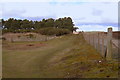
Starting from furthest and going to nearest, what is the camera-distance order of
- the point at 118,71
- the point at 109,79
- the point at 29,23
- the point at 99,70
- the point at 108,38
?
the point at 29,23 → the point at 108,38 → the point at 99,70 → the point at 118,71 → the point at 109,79

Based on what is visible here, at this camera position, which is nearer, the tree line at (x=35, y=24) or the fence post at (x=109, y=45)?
the fence post at (x=109, y=45)

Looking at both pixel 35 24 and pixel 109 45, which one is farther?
pixel 35 24

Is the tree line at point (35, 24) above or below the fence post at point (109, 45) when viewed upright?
above

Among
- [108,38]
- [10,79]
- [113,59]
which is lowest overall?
[10,79]

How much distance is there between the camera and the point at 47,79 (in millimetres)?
9664

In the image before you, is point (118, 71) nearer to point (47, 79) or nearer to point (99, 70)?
point (99, 70)

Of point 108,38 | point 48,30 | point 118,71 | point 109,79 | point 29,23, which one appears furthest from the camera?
point 29,23

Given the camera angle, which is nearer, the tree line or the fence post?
the fence post

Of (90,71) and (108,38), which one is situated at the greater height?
(108,38)

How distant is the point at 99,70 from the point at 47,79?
2014mm

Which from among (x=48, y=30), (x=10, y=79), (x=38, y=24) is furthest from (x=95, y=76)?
(x=38, y=24)

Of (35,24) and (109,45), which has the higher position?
(35,24)

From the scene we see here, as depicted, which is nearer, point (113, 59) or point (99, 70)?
point (99, 70)

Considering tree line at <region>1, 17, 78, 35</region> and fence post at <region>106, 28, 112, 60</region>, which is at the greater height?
tree line at <region>1, 17, 78, 35</region>
